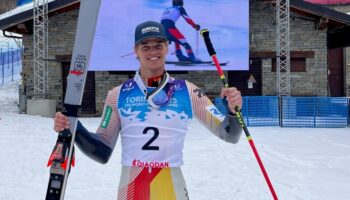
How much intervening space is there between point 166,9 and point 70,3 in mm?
4200

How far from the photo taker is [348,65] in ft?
86.1

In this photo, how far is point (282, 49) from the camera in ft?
53.6

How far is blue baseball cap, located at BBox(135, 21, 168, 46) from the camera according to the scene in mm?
2160

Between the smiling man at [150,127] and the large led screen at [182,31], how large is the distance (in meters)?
13.5

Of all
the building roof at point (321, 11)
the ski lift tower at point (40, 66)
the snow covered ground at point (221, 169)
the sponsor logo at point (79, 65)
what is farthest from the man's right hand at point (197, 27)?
the sponsor logo at point (79, 65)

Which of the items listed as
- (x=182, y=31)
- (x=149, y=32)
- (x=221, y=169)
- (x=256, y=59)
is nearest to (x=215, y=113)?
(x=149, y=32)

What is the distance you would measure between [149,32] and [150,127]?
20.8 inches

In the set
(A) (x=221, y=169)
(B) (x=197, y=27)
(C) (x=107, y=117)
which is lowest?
(A) (x=221, y=169)

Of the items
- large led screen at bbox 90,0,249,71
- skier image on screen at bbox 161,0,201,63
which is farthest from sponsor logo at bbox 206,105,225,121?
skier image on screen at bbox 161,0,201,63

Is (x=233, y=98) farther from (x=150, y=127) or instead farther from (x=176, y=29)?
(x=176, y=29)

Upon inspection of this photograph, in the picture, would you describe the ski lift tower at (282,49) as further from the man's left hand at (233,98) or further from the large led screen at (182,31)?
the man's left hand at (233,98)

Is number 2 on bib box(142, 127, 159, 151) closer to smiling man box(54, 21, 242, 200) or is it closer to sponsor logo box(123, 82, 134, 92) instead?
smiling man box(54, 21, 242, 200)

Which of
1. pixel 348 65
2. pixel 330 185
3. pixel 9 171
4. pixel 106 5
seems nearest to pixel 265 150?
pixel 330 185

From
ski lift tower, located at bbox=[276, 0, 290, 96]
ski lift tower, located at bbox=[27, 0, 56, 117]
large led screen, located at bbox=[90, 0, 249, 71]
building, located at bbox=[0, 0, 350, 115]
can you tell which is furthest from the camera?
building, located at bbox=[0, 0, 350, 115]
